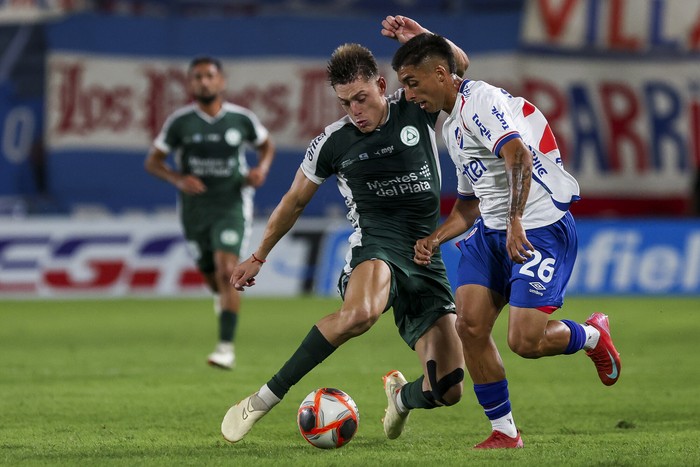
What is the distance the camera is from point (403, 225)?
22.7 feet

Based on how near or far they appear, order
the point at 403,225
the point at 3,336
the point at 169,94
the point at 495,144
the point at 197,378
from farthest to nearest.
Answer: the point at 169,94 < the point at 3,336 < the point at 197,378 < the point at 403,225 < the point at 495,144

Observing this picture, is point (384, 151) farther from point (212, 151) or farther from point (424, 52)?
point (212, 151)

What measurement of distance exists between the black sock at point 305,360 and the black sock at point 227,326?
427 centimetres

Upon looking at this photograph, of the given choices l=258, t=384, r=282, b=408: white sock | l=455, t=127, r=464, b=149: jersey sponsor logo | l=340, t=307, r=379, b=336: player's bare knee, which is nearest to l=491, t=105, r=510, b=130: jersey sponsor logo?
l=455, t=127, r=464, b=149: jersey sponsor logo

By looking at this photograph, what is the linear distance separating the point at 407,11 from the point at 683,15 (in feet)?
14.9

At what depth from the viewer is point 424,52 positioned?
6.34 meters

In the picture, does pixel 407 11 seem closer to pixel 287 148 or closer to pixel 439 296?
pixel 287 148

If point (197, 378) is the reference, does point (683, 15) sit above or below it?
above

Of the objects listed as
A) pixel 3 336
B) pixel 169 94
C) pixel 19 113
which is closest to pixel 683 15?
pixel 169 94

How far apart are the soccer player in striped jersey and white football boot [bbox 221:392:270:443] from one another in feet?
3.43

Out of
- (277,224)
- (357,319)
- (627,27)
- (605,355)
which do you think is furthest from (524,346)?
(627,27)

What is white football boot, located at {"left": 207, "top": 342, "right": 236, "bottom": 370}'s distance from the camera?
10.4 meters

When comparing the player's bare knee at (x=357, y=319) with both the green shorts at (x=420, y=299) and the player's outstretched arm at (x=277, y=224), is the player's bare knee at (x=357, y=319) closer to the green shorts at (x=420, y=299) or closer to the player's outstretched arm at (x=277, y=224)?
the green shorts at (x=420, y=299)

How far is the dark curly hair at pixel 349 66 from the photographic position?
656cm
